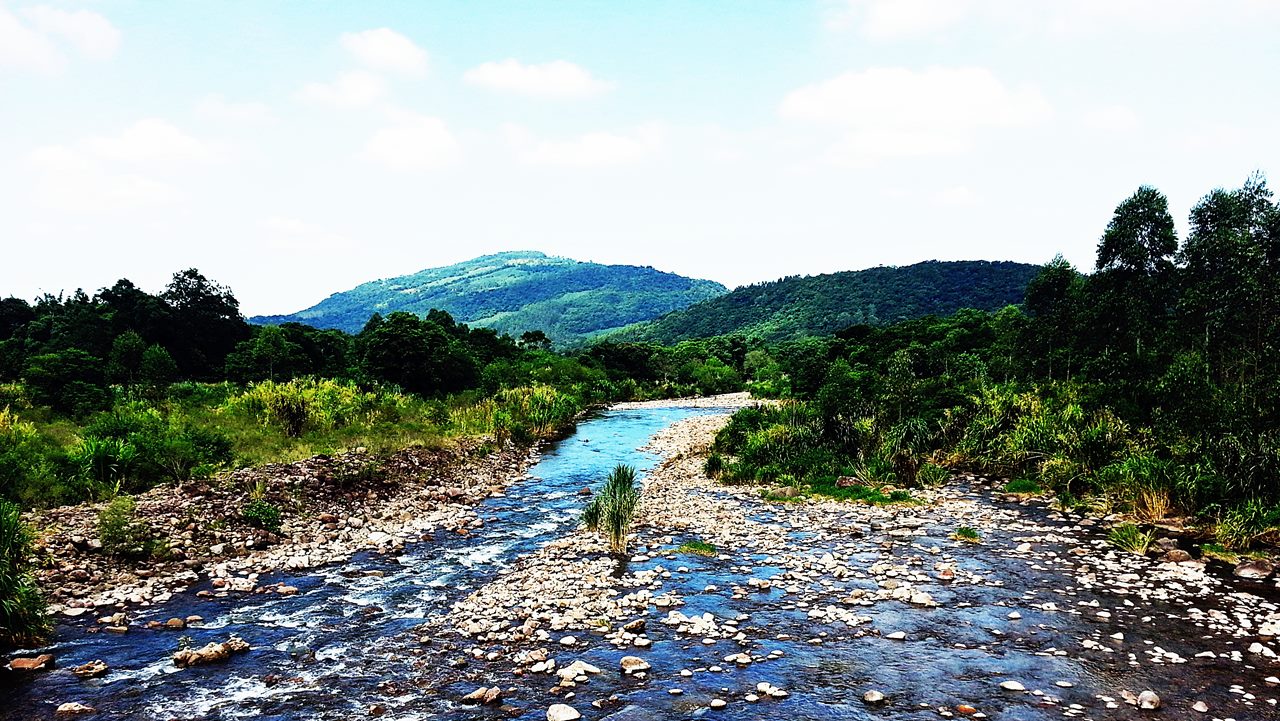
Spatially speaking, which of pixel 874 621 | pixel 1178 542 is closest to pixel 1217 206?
pixel 1178 542

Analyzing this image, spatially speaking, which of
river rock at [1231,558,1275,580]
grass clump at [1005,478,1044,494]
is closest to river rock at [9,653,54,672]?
river rock at [1231,558,1275,580]

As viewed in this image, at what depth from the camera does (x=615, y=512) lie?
16656 millimetres

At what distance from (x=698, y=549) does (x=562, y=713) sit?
8213mm

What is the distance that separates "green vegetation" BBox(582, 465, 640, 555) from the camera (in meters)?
16.5

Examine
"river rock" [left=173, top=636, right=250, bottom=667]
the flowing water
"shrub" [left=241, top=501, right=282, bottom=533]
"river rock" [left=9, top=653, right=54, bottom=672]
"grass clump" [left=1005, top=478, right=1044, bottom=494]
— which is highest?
"shrub" [left=241, top=501, right=282, bottom=533]

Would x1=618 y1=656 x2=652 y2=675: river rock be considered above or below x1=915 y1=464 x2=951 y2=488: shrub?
above

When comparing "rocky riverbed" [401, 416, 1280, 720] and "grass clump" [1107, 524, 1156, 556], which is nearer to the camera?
"rocky riverbed" [401, 416, 1280, 720]

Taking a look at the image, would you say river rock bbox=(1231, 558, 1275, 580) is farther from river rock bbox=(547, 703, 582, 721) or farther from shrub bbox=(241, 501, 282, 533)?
shrub bbox=(241, 501, 282, 533)

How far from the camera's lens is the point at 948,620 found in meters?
11.7

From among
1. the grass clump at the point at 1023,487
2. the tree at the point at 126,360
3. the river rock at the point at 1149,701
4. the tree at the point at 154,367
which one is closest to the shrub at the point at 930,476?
the grass clump at the point at 1023,487

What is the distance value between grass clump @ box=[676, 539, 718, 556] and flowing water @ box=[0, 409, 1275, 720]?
1.60m

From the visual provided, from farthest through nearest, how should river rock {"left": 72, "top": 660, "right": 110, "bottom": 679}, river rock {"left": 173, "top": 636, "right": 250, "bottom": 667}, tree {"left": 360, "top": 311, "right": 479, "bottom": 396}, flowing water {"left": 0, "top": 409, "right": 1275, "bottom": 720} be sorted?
1. tree {"left": 360, "top": 311, "right": 479, "bottom": 396}
2. river rock {"left": 173, "top": 636, "right": 250, "bottom": 667}
3. river rock {"left": 72, "top": 660, "right": 110, "bottom": 679}
4. flowing water {"left": 0, "top": 409, "right": 1275, "bottom": 720}

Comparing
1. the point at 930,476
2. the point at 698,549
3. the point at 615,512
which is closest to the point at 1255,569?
the point at 930,476

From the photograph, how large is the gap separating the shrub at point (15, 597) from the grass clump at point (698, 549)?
12315 millimetres
